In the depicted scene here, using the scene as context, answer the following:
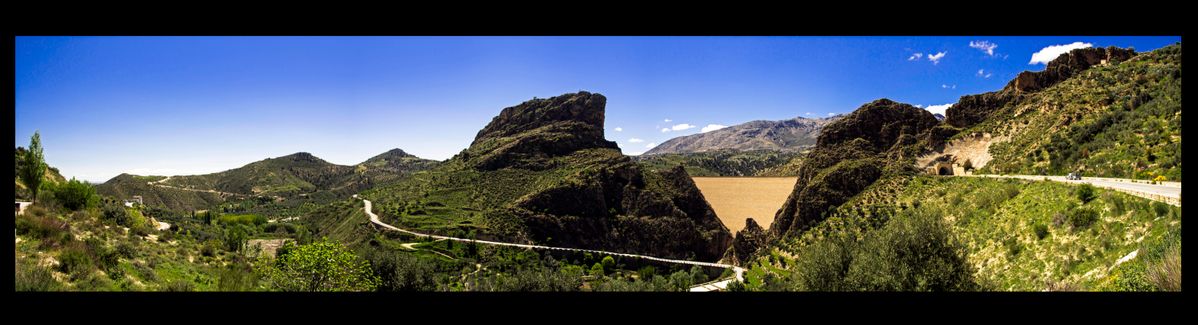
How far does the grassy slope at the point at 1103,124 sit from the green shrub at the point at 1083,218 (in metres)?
6.10

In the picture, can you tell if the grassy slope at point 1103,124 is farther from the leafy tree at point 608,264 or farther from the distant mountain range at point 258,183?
the distant mountain range at point 258,183

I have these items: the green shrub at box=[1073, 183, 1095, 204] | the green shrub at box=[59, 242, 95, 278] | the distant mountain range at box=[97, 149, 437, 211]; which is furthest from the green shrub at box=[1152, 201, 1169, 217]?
the distant mountain range at box=[97, 149, 437, 211]

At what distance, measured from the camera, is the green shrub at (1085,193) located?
12775 millimetres

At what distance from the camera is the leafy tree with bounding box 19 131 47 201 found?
1451 centimetres

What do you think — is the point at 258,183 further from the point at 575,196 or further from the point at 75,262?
the point at 75,262

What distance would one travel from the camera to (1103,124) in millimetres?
21984

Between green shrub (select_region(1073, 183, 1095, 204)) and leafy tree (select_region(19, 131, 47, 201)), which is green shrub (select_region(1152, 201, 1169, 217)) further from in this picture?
leafy tree (select_region(19, 131, 47, 201))

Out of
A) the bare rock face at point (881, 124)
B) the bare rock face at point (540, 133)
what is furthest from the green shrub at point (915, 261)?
the bare rock face at point (540, 133)

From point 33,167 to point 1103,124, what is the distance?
40950 millimetres

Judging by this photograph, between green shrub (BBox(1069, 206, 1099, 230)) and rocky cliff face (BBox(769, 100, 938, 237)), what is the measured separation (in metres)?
18.3

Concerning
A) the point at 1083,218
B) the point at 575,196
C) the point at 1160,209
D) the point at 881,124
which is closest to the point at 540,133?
the point at 575,196
